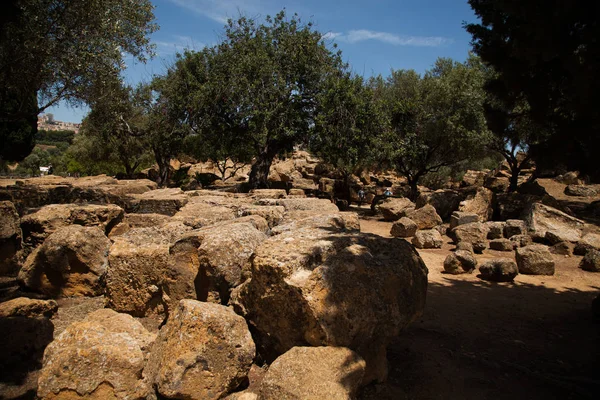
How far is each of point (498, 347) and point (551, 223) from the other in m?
9.98

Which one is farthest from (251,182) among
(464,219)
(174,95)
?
(464,219)

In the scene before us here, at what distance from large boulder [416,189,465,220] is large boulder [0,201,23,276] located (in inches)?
603

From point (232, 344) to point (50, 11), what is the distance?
10444 millimetres

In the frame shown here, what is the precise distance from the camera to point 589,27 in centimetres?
440

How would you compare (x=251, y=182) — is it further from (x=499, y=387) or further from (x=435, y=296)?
(x=499, y=387)

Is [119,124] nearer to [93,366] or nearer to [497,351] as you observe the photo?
[93,366]

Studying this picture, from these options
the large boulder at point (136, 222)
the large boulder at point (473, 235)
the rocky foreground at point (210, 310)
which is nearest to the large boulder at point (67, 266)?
the rocky foreground at point (210, 310)

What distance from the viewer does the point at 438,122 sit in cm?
2088

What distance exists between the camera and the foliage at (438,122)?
66.3 ft

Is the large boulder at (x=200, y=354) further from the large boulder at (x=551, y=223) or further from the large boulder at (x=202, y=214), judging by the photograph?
the large boulder at (x=551, y=223)

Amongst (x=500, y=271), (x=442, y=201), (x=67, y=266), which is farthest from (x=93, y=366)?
(x=442, y=201)

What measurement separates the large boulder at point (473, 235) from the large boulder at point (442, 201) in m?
4.92

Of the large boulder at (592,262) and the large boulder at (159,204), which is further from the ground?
the large boulder at (159,204)

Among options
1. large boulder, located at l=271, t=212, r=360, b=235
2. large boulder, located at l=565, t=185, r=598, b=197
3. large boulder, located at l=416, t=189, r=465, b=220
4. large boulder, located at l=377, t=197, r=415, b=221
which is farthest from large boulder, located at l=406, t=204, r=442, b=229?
large boulder, located at l=565, t=185, r=598, b=197
